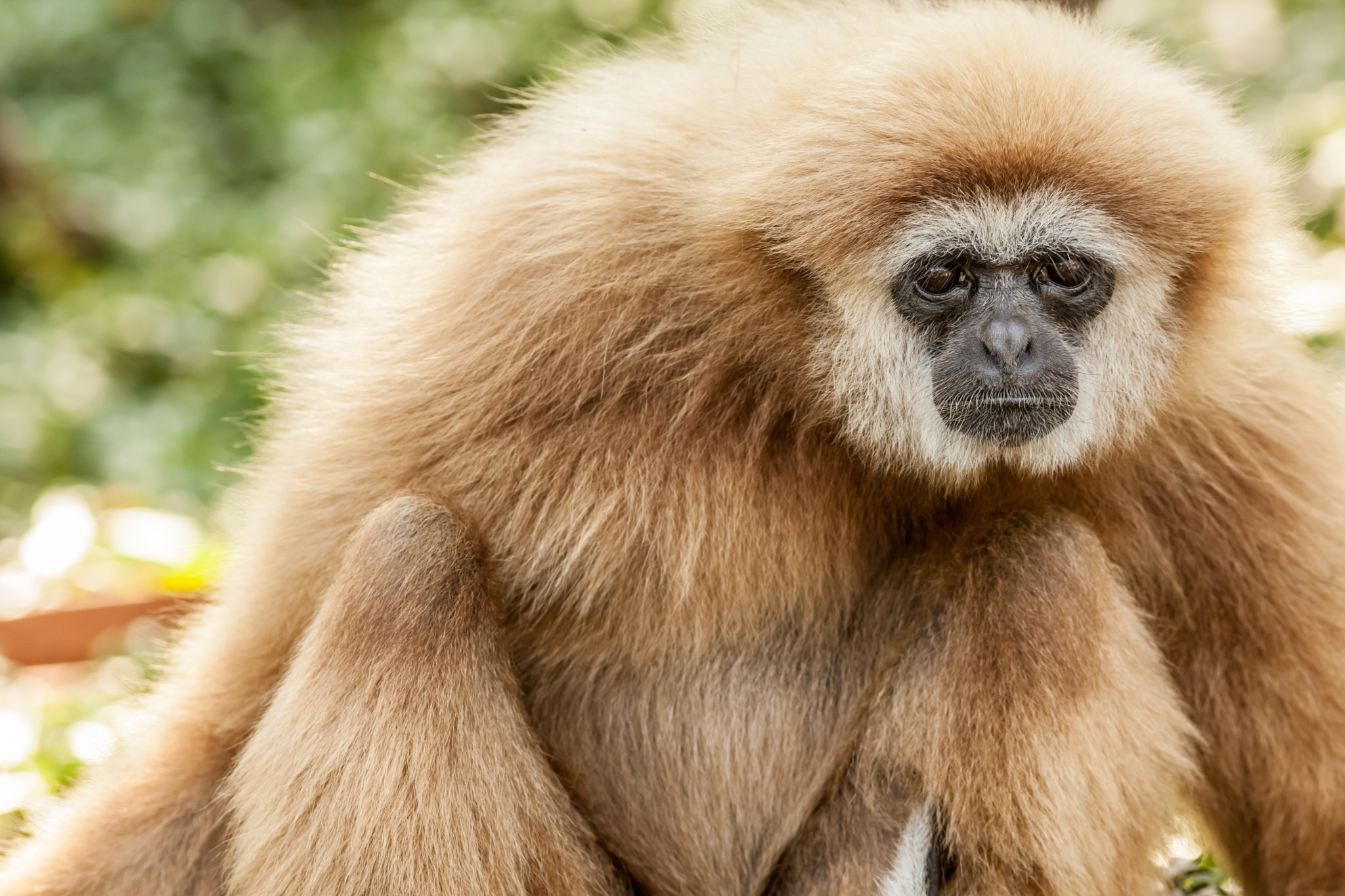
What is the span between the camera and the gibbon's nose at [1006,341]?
412 cm

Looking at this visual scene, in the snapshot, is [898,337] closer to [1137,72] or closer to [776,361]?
[776,361]

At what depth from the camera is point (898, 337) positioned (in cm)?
431

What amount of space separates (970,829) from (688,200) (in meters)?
1.96

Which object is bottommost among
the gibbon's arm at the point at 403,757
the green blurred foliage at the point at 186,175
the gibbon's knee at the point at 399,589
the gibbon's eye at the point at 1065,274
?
the green blurred foliage at the point at 186,175

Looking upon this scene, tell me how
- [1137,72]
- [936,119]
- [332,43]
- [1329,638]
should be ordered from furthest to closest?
[332,43] < [1329,638] < [1137,72] < [936,119]

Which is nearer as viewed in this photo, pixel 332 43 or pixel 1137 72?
pixel 1137 72

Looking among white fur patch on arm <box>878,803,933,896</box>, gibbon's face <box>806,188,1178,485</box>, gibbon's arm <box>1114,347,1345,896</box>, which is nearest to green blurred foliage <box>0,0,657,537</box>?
gibbon's face <box>806,188,1178,485</box>

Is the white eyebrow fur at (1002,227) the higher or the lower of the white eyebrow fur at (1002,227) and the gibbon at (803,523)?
the higher

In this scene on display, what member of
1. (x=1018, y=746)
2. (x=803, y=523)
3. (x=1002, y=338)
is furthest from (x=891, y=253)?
(x=1018, y=746)

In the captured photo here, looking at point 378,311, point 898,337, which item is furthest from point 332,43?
point 898,337

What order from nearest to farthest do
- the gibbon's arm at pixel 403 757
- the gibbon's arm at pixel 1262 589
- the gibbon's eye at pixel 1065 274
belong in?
the gibbon's arm at pixel 403 757 → the gibbon's eye at pixel 1065 274 → the gibbon's arm at pixel 1262 589

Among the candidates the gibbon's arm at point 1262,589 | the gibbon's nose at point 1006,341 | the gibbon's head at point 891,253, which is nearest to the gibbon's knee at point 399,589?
the gibbon's head at point 891,253

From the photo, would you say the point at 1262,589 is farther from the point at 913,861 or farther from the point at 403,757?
the point at 403,757

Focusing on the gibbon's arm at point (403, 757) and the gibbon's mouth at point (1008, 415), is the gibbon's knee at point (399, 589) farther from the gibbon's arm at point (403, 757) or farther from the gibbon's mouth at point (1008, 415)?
the gibbon's mouth at point (1008, 415)
